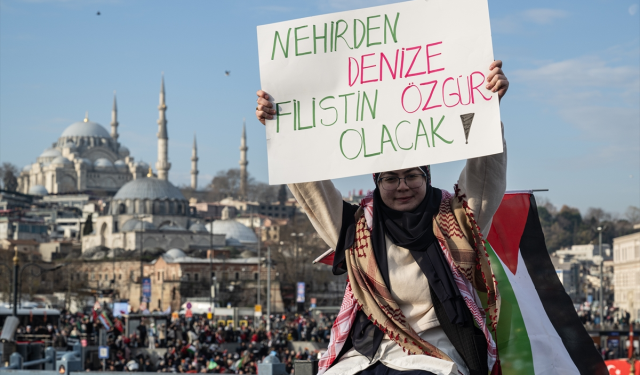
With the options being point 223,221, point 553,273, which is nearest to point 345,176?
point 553,273

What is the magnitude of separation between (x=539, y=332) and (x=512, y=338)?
0.55 feet

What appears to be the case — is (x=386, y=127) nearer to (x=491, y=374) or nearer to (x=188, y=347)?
(x=491, y=374)

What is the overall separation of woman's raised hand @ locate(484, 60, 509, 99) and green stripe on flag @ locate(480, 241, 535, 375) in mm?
1109

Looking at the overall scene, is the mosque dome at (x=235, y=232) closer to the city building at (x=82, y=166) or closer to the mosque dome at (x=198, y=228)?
the mosque dome at (x=198, y=228)

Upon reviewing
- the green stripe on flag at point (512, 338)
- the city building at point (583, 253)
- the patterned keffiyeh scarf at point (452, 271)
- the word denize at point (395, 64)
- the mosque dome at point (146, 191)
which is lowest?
the green stripe on flag at point (512, 338)

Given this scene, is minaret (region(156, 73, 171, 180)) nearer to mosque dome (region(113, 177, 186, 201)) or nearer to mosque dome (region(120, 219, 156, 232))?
mosque dome (region(113, 177, 186, 201))

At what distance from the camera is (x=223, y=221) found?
93938 millimetres

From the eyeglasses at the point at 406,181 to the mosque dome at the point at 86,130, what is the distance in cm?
13582

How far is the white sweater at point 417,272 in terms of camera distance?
2814mm

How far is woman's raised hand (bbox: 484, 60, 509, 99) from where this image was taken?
2789 mm

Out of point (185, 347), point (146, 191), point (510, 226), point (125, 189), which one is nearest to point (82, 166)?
point (125, 189)

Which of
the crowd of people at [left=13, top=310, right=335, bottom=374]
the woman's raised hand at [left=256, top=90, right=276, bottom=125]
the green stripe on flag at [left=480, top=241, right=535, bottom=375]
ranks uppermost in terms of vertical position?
the woman's raised hand at [left=256, top=90, right=276, bottom=125]

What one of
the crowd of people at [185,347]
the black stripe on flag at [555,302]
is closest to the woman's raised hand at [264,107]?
the black stripe on flag at [555,302]

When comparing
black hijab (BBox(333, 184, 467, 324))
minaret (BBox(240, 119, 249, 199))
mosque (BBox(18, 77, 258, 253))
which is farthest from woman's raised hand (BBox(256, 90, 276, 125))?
minaret (BBox(240, 119, 249, 199))
